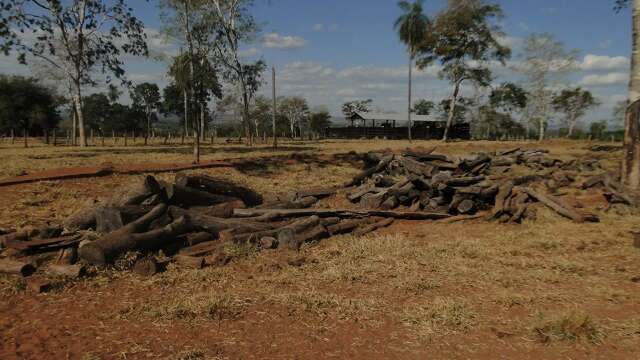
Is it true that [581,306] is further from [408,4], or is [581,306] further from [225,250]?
[408,4]

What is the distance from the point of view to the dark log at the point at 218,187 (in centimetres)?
931

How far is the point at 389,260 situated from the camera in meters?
7.05

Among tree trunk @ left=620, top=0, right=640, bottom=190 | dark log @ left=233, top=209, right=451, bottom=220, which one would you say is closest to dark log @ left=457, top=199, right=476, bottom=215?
dark log @ left=233, top=209, right=451, bottom=220

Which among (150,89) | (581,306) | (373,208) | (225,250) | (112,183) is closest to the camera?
(581,306)

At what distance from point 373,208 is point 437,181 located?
5.49ft

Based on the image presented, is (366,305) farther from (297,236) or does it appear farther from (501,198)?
(501,198)

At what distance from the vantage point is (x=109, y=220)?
744 cm

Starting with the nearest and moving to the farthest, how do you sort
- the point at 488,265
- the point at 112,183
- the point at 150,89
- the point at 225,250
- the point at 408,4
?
the point at 488,265 → the point at 225,250 → the point at 112,183 → the point at 408,4 → the point at 150,89

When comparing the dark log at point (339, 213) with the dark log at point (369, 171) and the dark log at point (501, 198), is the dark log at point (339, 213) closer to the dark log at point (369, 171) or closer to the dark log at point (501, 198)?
the dark log at point (501, 198)

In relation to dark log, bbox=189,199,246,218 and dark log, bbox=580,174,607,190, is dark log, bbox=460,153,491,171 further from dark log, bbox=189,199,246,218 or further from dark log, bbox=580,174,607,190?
dark log, bbox=189,199,246,218

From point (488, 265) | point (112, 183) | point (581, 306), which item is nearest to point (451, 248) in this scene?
point (488, 265)

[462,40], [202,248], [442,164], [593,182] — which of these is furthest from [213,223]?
[462,40]

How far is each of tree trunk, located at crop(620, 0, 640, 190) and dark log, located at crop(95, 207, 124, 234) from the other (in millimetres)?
11444

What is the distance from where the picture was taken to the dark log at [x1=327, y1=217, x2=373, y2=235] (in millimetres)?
8805
